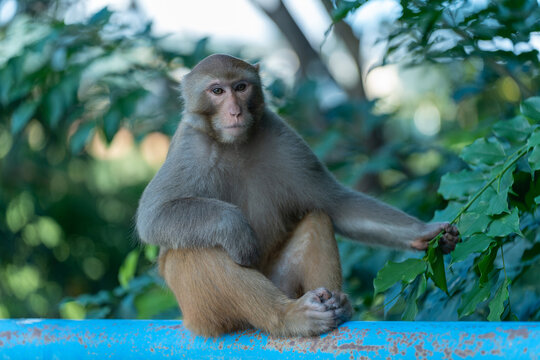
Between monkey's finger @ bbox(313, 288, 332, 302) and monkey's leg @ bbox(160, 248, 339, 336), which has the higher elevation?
monkey's leg @ bbox(160, 248, 339, 336)

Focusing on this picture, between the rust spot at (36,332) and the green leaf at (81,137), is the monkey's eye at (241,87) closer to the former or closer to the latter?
the rust spot at (36,332)

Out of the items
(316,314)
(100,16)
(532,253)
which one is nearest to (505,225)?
(532,253)

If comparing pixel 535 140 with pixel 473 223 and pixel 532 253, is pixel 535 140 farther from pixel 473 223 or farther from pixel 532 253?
pixel 532 253

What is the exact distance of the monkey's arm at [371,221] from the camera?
4043 millimetres

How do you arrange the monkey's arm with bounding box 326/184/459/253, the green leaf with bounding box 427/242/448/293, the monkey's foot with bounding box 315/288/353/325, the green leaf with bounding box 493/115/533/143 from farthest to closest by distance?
the monkey's arm with bounding box 326/184/459/253
the green leaf with bounding box 493/115/533/143
the monkey's foot with bounding box 315/288/353/325
the green leaf with bounding box 427/242/448/293

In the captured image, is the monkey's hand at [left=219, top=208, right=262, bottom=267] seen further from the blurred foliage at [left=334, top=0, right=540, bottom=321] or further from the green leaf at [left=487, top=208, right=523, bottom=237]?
the green leaf at [left=487, top=208, right=523, bottom=237]

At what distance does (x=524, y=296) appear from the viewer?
4039 millimetres

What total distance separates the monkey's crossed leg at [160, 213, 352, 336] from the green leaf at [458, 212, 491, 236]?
0.70m

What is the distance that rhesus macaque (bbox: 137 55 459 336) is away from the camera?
3.39m

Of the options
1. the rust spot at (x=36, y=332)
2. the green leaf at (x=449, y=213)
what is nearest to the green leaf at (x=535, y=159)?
the green leaf at (x=449, y=213)

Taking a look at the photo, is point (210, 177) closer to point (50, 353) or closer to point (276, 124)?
point (276, 124)

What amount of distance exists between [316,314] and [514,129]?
1.34 meters

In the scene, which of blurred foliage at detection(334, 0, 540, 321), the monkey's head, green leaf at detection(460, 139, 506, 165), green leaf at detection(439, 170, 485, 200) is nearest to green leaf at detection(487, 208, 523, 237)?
blurred foliage at detection(334, 0, 540, 321)

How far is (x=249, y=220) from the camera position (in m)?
4.11
